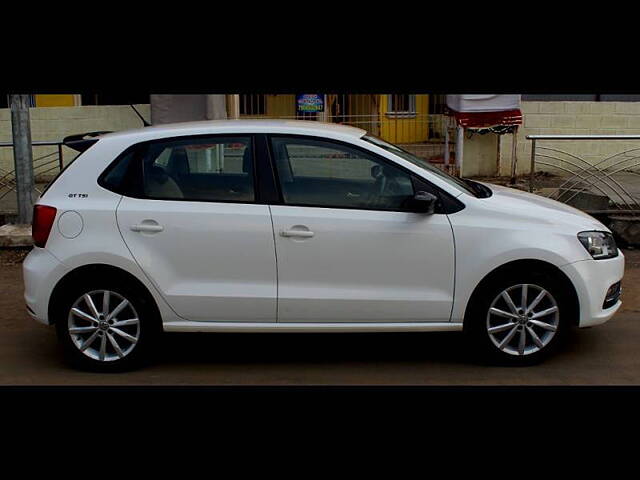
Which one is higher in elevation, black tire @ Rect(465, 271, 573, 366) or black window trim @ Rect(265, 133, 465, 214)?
black window trim @ Rect(265, 133, 465, 214)

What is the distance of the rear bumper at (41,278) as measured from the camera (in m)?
5.21

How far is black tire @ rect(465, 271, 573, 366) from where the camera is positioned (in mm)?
5219

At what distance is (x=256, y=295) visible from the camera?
5.18 m

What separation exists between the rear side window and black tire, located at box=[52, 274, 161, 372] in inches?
25.0

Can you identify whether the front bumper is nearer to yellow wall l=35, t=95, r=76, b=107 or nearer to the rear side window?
the rear side window

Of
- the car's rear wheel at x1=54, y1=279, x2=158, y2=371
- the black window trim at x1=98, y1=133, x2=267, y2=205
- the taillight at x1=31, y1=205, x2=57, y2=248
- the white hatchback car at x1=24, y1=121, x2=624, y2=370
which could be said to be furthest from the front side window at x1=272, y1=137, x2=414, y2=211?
the taillight at x1=31, y1=205, x2=57, y2=248

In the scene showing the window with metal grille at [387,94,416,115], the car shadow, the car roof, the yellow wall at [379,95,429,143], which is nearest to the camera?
the car roof

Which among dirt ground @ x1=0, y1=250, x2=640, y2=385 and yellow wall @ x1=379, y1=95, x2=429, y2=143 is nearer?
dirt ground @ x1=0, y1=250, x2=640, y2=385

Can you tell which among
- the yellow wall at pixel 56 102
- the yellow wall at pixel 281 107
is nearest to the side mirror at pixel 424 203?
the yellow wall at pixel 281 107

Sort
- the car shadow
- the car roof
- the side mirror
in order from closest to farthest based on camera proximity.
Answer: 1. the side mirror
2. the car roof
3. the car shadow

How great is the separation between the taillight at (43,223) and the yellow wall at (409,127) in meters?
9.54

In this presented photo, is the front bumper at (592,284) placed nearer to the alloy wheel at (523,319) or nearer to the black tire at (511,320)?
the black tire at (511,320)

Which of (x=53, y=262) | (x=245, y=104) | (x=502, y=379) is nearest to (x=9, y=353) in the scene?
(x=53, y=262)


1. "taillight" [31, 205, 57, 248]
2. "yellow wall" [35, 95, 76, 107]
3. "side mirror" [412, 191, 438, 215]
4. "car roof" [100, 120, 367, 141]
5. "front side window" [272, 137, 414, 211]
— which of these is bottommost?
"taillight" [31, 205, 57, 248]
